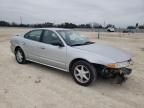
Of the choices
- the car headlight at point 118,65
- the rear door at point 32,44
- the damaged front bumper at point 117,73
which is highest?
the rear door at point 32,44

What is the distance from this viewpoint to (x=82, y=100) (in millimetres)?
3764

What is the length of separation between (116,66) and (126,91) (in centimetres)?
72

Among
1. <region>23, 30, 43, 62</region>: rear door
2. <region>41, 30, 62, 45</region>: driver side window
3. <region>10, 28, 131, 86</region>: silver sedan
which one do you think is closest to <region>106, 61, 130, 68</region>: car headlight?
<region>10, 28, 131, 86</region>: silver sedan

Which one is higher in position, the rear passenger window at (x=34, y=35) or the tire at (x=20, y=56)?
the rear passenger window at (x=34, y=35)

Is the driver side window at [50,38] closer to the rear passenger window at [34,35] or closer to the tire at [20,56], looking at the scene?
the rear passenger window at [34,35]

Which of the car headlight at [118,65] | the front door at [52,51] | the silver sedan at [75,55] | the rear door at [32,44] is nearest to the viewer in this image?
the car headlight at [118,65]

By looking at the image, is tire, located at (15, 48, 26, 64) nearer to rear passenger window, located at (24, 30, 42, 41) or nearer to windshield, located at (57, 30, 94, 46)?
rear passenger window, located at (24, 30, 42, 41)

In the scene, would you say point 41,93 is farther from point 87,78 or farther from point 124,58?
point 124,58

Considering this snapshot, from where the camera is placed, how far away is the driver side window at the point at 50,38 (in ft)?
17.0

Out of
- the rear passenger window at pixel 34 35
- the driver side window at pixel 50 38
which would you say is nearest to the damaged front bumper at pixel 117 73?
the driver side window at pixel 50 38

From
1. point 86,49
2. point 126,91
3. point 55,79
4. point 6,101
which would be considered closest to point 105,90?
point 126,91

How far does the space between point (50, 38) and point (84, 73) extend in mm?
1718

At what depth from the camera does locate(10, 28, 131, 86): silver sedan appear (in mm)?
4285

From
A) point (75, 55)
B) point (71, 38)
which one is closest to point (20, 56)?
point (71, 38)
